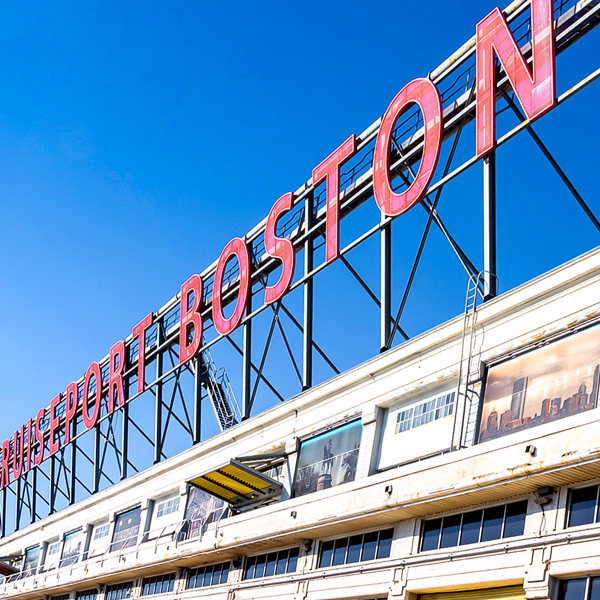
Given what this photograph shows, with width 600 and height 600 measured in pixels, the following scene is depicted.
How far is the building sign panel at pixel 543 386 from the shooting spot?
19.9 meters

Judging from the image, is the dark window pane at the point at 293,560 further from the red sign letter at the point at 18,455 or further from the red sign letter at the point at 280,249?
the red sign letter at the point at 18,455

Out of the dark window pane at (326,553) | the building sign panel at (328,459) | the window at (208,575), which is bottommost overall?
the window at (208,575)

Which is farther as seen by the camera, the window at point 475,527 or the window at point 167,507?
the window at point 167,507

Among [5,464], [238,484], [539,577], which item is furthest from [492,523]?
[5,464]

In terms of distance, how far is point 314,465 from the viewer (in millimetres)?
28594

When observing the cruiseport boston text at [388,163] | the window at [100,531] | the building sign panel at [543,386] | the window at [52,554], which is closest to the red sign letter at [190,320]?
the cruiseport boston text at [388,163]

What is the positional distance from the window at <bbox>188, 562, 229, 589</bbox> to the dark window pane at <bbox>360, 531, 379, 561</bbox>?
8145mm

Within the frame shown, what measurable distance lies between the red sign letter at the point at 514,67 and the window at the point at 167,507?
70.1 feet

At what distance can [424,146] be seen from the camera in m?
28.3

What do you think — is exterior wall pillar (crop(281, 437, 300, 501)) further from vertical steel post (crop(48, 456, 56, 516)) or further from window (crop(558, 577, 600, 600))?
vertical steel post (crop(48, 456, 56, 516))

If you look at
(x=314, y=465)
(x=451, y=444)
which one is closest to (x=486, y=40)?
(x=451, y=444)

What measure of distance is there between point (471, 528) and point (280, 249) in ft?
59.6

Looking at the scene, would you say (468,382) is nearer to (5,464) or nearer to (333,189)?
(333,189)

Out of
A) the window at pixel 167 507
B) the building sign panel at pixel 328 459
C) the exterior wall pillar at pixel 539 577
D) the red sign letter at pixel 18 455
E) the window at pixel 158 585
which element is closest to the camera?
the exterior wall pillar at pixel 539 577
